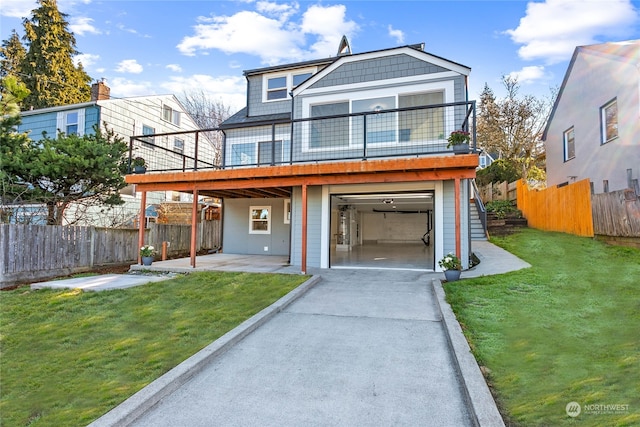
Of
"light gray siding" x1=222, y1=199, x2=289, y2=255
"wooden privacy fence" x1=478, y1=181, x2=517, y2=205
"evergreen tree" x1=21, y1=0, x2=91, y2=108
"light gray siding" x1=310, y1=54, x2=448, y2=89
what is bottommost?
"light gray siding" x1=222, y1=199, x2=289, y2=255

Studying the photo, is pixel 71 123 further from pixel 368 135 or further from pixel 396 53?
pixel 396 53

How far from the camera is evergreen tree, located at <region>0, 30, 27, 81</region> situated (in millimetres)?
24516

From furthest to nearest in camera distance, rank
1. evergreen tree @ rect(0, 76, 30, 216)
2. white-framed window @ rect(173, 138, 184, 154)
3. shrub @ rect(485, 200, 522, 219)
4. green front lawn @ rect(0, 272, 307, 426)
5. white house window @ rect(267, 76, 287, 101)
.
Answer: white-framed window @ rect(173, 138, 184, 154)
shrub @ rect(485, 200, 522, 219)
white house window @ rect(267, 76, 287, 101)
evergreen tree @ rect(0, 76, 30, 216)
green front lawn @ rect(0, 272, 307, 426)

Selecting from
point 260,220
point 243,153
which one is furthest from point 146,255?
point 243,153

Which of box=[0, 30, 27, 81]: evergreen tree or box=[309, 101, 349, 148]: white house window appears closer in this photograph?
box=[309, 101, 349, 148]: white house window

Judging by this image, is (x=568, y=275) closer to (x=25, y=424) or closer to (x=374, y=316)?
(x=374, y=316)

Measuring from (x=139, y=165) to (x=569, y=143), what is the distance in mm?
16342

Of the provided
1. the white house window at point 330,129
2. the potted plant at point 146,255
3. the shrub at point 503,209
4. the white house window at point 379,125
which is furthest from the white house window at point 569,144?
the potted plant at point 146,255

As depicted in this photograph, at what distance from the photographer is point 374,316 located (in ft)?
17.2

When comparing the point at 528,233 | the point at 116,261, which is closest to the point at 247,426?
the point at 116,261

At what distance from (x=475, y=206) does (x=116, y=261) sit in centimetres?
1362

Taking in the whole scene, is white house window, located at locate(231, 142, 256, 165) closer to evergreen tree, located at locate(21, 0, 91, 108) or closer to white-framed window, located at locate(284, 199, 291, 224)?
white-framed window, located at locate(284, 199, 291, 224)

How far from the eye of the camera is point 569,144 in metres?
14.4

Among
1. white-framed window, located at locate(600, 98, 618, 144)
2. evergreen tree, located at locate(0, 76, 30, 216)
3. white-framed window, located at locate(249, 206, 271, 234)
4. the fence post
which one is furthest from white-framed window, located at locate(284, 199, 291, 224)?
white-framed window, located at locate(600, 98, 618, 144)
